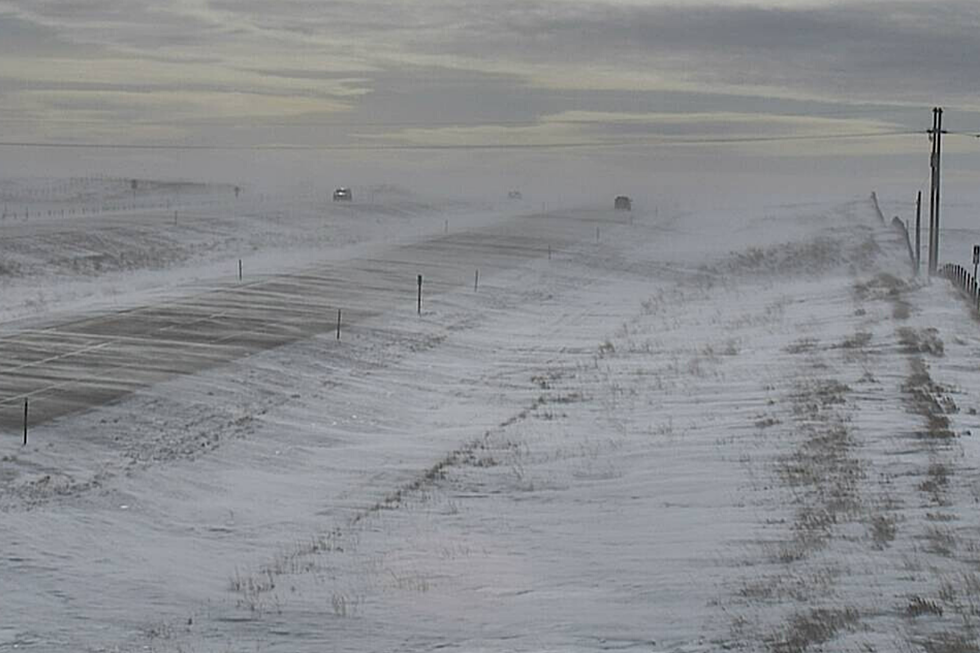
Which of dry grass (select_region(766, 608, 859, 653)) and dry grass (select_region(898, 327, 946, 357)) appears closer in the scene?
dry grass (select_region(766, 608, 859, 653))

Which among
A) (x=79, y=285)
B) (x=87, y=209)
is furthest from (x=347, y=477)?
(x=87, y=209)

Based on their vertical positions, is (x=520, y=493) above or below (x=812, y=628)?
below

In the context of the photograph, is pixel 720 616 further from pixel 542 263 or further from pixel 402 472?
pixel 542 263

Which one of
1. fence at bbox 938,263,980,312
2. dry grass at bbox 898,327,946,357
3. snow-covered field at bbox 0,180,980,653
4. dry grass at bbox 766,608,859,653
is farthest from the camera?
fence at bbox 938,263,980,312

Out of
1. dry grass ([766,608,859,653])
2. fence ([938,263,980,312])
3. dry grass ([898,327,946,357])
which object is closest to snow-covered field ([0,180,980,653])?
dry grass ([766,608,859,653])

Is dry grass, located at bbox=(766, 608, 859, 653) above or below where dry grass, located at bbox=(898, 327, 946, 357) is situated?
above

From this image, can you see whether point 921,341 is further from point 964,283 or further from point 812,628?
point 812,628

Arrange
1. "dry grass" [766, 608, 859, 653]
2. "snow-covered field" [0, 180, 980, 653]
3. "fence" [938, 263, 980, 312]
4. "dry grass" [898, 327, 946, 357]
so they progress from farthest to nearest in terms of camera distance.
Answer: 1. "fence" [938, 263, 980, 312]
2. "dry grass" [898, 327, 946, 357]
3. "snow-covered field" [0, 180, 980, 653]
4. "dry grass" [766, 608, 859, 653]

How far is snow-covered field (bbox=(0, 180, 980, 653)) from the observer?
46.6ft

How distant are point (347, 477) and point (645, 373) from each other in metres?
11.5

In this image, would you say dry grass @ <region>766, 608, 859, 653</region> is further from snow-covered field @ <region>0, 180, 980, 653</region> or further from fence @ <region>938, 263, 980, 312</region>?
fence @ <region>938, 263, 980, 312</region>

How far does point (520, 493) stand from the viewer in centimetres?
2106

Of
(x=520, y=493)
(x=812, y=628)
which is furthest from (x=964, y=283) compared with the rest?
(x=812, y=628)

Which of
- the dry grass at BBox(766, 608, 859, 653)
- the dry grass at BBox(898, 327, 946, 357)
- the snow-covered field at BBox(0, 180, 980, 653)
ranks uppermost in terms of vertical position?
the dry grass at BBox(766, 608, 859, 653)
